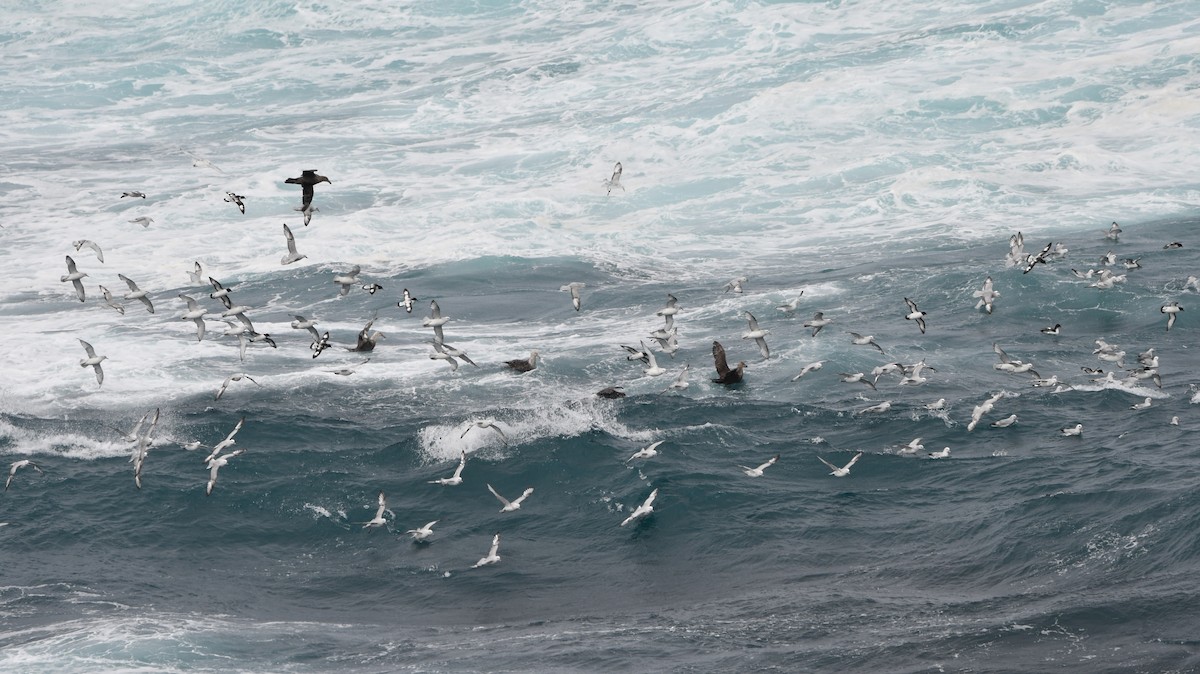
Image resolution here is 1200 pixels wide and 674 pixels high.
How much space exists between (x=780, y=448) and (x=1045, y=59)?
6698 cm

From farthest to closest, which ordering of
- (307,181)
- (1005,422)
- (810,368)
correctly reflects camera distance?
(810,368) < (1005,422) < (307,181)

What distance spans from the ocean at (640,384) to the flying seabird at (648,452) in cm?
47

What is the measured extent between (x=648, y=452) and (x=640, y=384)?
7.37m

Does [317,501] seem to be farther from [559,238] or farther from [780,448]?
[559,238]

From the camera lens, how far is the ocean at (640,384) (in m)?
30.2

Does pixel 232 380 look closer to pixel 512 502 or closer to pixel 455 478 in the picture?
pixel 455 478

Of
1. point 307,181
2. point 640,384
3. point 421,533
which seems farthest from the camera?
point 640,384

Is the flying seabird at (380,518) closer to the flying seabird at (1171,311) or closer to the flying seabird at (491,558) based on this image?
the flying seabird at (491,558)

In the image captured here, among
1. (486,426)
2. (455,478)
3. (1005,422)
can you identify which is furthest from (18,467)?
(1005,422)

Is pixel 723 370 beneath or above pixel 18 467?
beneath

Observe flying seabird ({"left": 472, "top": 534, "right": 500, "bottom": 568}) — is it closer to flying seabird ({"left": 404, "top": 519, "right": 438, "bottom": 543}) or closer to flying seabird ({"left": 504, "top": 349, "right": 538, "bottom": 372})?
flying seabird ({"left": 404, "top": 519, "right": 438, "bottom": 543})

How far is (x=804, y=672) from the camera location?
88.8 ft

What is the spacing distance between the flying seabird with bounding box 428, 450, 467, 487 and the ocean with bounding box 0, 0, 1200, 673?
0.38 meters

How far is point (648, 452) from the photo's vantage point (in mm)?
37312
